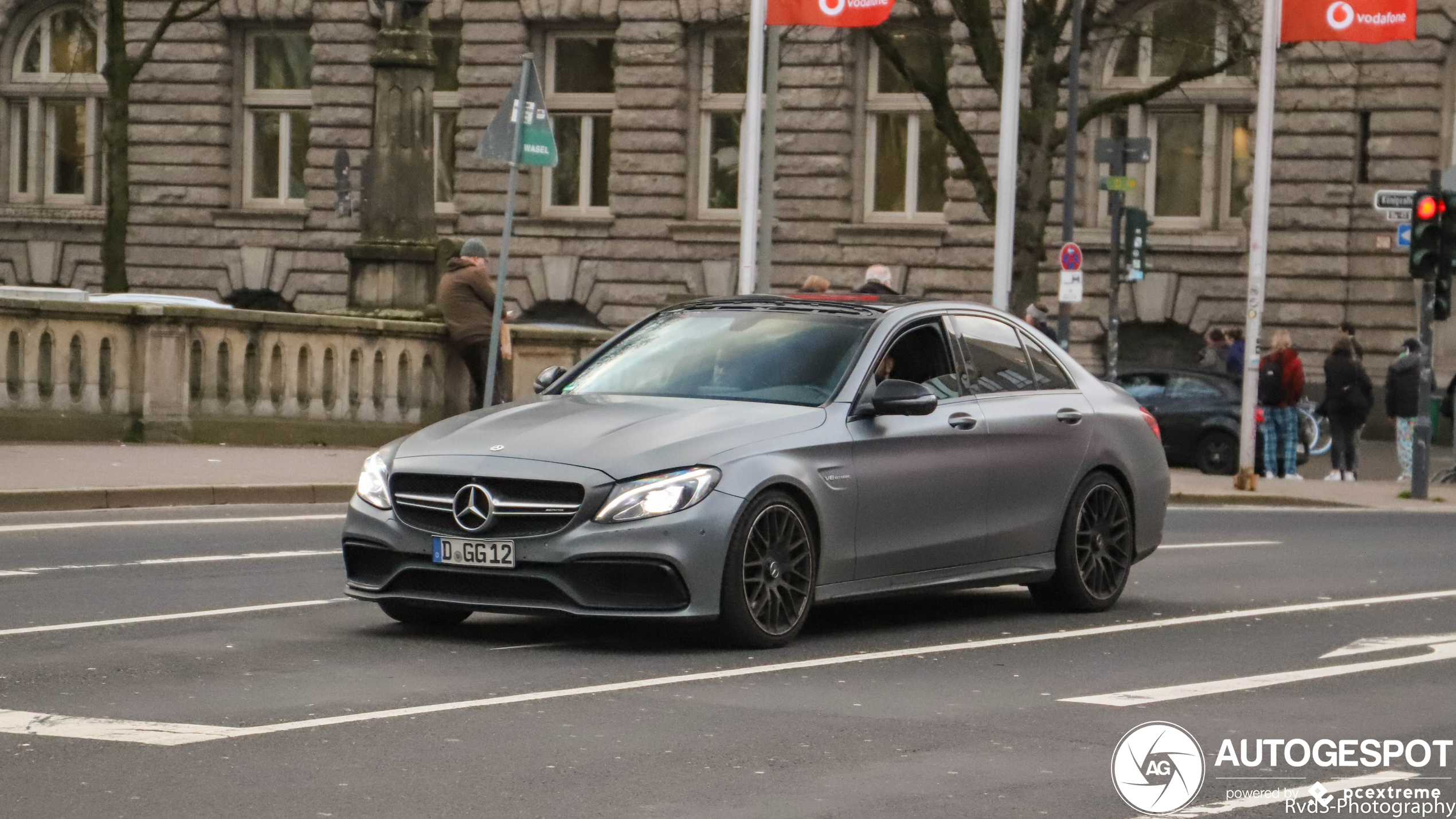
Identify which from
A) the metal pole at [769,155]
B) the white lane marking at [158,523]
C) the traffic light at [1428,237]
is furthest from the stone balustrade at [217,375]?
the traffic light at [1428,237]

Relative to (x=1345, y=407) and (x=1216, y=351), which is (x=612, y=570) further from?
(x=1216, y=351)

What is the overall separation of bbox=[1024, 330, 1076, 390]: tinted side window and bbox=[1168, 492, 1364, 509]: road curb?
10.8 metres

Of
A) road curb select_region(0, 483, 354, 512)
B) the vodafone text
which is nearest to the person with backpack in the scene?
road curb select_region(0, 483, 354, 512)

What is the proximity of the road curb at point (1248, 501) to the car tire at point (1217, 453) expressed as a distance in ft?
19.9

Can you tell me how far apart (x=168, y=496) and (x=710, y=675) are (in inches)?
339

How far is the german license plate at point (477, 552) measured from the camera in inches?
362

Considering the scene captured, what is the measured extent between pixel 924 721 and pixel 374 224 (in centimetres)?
1596

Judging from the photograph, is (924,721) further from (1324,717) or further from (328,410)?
(328,410)

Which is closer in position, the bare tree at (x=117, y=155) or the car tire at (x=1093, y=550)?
the car tire at (x=1093, y=550)

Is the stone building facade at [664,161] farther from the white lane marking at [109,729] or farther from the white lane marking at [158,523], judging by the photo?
the white lane marking at [109,729]

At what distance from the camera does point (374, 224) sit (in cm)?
2302

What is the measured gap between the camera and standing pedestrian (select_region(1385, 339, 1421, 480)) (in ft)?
88.8

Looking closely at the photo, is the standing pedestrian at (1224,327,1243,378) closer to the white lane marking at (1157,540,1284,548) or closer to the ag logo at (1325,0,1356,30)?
the ag logo at (1325,0,1356,30)

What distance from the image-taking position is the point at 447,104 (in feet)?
139
